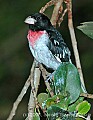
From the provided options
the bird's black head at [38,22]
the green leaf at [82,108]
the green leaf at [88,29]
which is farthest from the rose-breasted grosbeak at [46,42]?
the green leaf at [82,108]

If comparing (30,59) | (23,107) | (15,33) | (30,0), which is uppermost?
(30,0)

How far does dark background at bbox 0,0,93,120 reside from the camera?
3221 millimetres

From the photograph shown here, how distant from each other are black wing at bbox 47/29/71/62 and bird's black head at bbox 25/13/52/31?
0.04 m

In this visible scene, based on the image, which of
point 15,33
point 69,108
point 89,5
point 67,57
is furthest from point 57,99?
point 89,5

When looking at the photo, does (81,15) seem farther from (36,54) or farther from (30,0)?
(36,54)

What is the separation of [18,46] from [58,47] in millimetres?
1513

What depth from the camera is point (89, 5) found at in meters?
3.43

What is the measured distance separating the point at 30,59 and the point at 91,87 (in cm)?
54

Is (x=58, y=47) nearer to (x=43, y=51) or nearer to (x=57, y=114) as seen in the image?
(x=43, y=51)

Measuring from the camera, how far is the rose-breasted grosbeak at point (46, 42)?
1814mm

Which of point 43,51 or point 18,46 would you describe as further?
point 18,46

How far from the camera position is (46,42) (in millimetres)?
1854

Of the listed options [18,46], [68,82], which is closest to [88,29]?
[68,82]

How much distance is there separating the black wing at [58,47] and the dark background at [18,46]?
1206 mm
